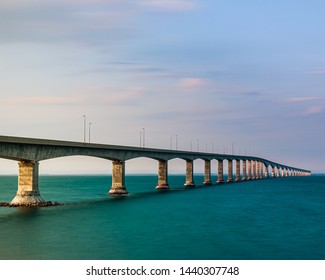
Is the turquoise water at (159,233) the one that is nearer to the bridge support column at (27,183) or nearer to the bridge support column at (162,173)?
the bridge support column at (27,183)

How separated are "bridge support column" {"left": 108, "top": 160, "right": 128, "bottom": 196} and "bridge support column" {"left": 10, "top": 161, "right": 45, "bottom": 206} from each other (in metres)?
30.5

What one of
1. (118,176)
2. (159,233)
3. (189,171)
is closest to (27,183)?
(159,233)

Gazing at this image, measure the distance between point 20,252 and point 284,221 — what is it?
112ft

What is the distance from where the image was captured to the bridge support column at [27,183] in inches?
2662

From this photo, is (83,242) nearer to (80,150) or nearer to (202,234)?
(202,234)

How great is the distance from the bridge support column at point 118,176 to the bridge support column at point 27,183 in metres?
30.5

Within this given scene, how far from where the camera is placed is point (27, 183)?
67.9m

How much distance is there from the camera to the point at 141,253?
37.3 m

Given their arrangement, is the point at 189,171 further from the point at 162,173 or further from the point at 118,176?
the point at 118,176

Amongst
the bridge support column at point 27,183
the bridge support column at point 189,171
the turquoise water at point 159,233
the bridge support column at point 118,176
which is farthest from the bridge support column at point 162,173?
the bridge support column at point 27,183

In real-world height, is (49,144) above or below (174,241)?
above

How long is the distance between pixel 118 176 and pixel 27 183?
108 ft

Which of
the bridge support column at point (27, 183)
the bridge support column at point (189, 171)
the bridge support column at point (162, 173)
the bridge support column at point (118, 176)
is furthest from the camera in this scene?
the bridge support column at point (189, 171)
